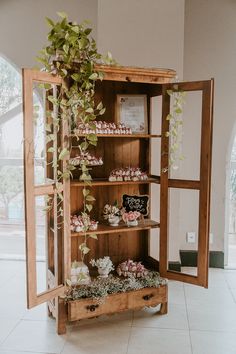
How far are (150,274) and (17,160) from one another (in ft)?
7.27

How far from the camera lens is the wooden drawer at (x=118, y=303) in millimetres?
2740

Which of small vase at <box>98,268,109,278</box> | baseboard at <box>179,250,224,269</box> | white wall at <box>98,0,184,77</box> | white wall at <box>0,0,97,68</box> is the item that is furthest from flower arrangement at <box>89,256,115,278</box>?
white wall at <box>0,0,97,68</box>

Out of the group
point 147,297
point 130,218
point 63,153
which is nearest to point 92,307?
point 147,297

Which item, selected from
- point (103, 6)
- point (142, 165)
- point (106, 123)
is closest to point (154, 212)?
A: point (142, 165)

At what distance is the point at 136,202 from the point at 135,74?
1.04 meters

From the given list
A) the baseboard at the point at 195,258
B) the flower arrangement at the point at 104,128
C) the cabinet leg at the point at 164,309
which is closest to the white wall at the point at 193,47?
the baseboard at the point at 195,258

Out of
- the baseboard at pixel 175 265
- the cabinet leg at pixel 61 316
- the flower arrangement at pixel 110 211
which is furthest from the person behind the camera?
the baseboard at pixel 175 265

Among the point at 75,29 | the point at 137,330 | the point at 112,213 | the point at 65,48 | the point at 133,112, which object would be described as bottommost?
the point at 137,330

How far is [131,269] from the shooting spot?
310 centimetres

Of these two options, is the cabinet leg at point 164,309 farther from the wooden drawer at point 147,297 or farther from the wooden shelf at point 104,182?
the wooden shelf at point 104,182

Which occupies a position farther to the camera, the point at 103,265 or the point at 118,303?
the point at 103,265

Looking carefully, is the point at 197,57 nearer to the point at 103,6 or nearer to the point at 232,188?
the point at 103,6

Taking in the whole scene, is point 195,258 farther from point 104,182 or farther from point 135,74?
point 135,74

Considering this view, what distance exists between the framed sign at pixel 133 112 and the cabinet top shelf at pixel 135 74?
310 mm
